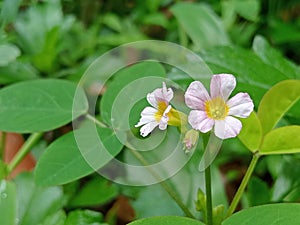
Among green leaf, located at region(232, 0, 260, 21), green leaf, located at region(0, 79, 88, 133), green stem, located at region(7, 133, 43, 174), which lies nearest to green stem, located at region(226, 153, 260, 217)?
green leaf, located at region(0, 79, 88, 133)

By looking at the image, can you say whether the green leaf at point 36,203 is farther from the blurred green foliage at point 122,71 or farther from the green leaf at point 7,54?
the green leaf at point 7,54

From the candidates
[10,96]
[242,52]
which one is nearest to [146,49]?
[242,52]

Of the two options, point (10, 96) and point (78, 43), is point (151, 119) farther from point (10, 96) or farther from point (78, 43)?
point (78, 43)

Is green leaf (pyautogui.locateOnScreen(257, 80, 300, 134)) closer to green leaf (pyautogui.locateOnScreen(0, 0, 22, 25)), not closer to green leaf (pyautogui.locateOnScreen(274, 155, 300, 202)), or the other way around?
green leaf (pyautogui.locateOnScreen(274, 155, 300, 202))

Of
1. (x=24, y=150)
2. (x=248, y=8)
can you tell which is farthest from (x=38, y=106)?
(x=248, y=8)

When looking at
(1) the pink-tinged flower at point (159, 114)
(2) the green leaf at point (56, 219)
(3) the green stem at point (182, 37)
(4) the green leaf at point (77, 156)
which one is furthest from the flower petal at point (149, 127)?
(3) the green stem at point (182, 37)
